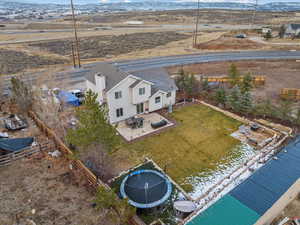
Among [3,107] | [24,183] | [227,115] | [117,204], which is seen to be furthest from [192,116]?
[3,107]

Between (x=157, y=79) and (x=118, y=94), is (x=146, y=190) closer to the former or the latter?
(x=118, y=94)

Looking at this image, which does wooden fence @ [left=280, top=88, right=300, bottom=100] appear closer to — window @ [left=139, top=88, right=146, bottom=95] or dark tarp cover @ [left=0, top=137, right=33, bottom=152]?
window @ [left=139, top=88, right=146, bottom=95]

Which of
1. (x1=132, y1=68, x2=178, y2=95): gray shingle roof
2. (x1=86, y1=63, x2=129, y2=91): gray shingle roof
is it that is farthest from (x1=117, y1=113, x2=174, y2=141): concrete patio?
(x1=86, y1=63, x2=129, y2=91): gray shingle roof

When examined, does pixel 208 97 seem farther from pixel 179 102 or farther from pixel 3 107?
pixel 3 107

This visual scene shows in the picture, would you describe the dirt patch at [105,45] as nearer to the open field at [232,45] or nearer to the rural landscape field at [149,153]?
the open field at [232,45]

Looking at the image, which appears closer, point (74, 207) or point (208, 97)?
point (74, 207)

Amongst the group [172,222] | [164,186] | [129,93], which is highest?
[129,93]
